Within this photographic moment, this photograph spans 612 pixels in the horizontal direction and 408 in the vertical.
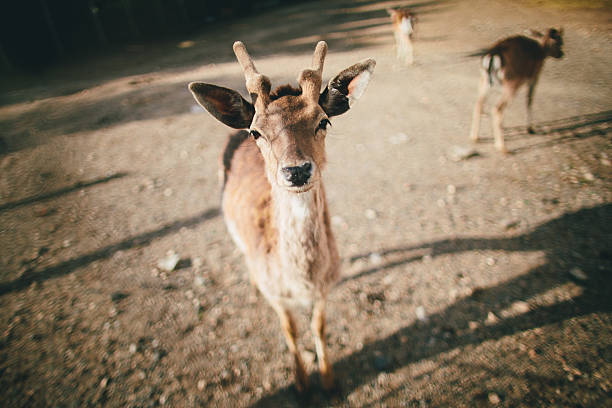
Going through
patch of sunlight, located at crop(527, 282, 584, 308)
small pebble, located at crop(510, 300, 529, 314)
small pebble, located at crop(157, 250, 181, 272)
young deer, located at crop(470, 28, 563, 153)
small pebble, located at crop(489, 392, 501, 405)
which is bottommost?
small pebble, located at crop(489, 392, 501, 405)

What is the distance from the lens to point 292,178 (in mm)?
1818

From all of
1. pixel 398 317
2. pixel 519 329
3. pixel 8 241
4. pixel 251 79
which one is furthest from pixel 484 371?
pixel 8 241

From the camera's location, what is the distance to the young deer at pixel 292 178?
2001 millimetres

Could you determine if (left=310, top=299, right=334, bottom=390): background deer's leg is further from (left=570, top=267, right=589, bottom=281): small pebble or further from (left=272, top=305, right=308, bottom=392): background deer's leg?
(left=570, top=267, right=589, bottom=281): small pebble

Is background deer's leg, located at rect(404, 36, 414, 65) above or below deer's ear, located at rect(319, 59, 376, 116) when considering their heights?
below

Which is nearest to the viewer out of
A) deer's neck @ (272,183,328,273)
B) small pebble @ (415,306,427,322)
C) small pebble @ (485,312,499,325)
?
deer's neck @ (272,183,328,273)

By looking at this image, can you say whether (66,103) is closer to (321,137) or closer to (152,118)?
(152,118)

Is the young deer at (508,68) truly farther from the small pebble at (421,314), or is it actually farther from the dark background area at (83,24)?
the dark background area at (83,24)

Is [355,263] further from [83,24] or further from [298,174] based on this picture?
[83,24]

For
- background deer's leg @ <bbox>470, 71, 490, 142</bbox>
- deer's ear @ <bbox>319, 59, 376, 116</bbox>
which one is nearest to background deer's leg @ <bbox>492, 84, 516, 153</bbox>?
background deer's leg @ <bbox>470, 71, 490, 142</bbox>

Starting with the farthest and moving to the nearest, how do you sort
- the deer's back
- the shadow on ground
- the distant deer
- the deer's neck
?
1. the distant deer
2. the deer's back
3. the shadow on ground
4. the deer's neck

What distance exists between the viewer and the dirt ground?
8.82ft

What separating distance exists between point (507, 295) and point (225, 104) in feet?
11.6

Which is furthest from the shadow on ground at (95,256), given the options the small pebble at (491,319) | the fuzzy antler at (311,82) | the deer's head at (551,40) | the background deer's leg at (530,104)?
the deer's head at (551,40)
